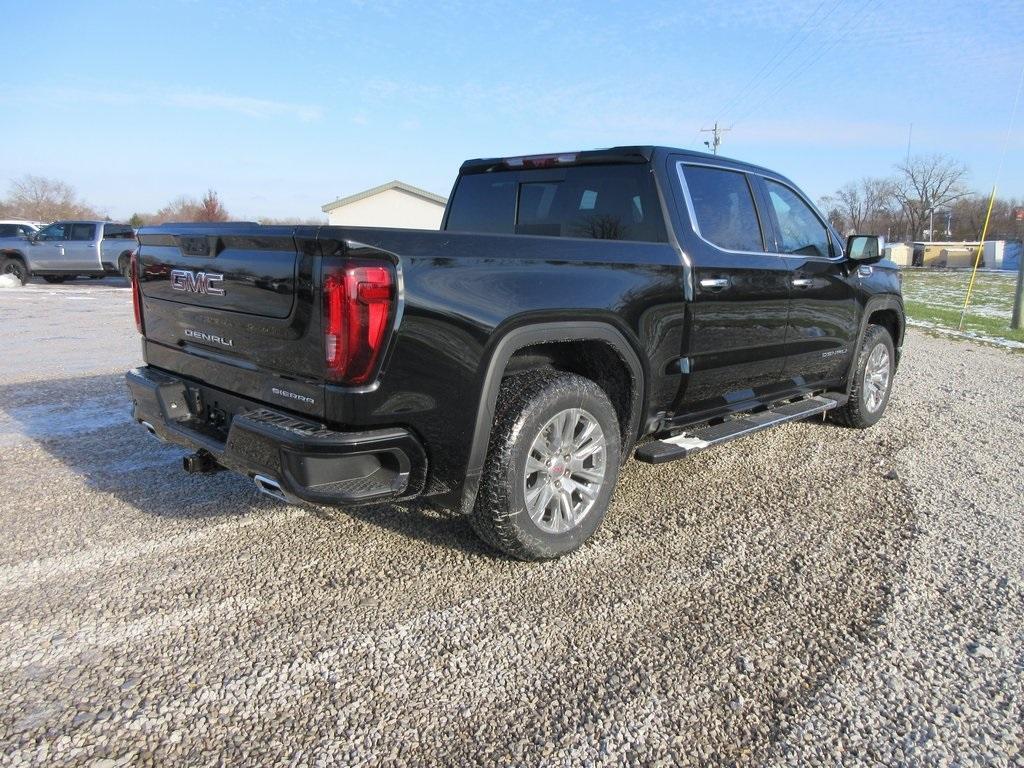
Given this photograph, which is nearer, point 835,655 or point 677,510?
point 835,655

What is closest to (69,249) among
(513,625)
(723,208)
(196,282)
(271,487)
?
(196,282)

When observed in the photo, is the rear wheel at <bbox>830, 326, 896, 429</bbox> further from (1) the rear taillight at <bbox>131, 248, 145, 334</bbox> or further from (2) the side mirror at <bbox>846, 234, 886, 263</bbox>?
(1) the rear taillight at <bbox>131, 248, 145, 334</bbox>

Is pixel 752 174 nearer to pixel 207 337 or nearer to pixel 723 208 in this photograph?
pixel 723 208

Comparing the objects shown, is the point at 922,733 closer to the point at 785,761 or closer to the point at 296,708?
the point at 785,761

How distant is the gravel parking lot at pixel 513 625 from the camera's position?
7.19 ft

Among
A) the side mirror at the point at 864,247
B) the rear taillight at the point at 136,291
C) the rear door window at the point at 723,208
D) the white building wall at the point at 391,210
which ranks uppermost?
the white building wall at the point at 391,210

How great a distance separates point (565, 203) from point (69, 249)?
1958cm

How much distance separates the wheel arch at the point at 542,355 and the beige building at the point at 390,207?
36.9 meters

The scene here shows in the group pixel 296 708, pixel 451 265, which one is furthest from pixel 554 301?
pixel 296 708

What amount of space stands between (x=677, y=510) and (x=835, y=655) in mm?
1398

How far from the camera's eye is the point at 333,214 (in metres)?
40.8

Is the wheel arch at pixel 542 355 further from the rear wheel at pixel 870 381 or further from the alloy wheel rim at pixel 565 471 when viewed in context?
the rear wheel at pixel 870 381

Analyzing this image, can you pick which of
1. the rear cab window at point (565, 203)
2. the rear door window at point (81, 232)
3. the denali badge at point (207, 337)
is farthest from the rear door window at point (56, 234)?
the denali badge at point (207, 337)

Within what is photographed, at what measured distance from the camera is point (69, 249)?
19422mm
